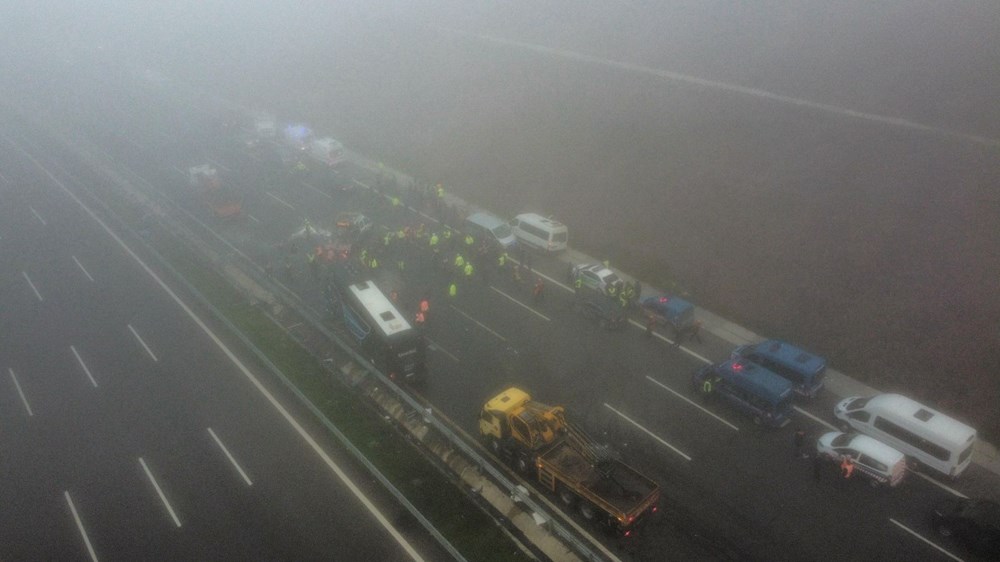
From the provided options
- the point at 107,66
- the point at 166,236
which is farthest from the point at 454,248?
the point at 107,66

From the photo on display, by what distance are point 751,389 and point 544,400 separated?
771 centimetres

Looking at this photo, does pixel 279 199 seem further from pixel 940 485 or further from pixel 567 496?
pixel 940 485

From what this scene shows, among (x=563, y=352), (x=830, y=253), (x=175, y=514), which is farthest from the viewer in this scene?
(x=830, y=253)

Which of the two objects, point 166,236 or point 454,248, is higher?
point 454,248

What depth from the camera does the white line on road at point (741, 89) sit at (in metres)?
34.3

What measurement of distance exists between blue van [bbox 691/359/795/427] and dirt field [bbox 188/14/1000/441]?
5234mm

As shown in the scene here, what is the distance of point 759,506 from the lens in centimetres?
1867

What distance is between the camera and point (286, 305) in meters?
29.0

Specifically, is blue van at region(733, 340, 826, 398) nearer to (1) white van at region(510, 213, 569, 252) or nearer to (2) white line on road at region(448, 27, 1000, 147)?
(1) white van at region(510, 213, 569, 252)

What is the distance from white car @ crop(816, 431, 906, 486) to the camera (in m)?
19.0

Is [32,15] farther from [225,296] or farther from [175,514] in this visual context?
[175,514]

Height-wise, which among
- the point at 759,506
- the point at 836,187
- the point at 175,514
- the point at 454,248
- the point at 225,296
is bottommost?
the point at 175,514

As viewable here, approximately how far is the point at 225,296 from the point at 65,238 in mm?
14719

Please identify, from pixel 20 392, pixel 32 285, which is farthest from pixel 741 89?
pixel 32 285
